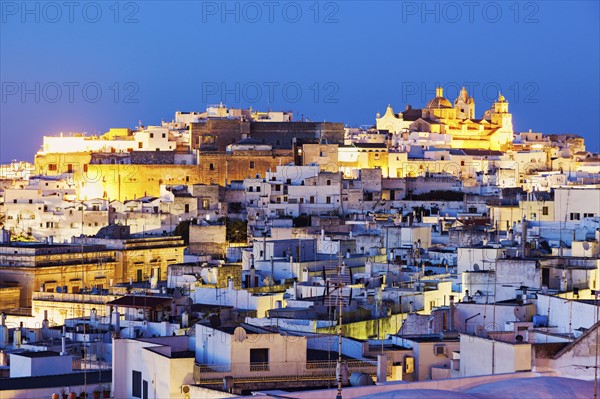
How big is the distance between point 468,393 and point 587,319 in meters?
5.84

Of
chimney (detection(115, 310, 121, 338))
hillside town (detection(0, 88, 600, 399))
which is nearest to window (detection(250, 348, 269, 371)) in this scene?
hillside town (detection(0, 88, 600, 399))

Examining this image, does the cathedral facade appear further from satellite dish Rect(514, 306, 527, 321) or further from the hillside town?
satellite dish Rect(514, 306, 527, 321)

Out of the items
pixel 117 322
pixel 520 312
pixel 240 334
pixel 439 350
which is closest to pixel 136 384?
pixel 240 334

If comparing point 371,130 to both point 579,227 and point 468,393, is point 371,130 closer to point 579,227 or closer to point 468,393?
point 579,227

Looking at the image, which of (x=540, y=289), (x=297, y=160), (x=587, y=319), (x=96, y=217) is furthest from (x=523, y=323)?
(x=297, y=160)

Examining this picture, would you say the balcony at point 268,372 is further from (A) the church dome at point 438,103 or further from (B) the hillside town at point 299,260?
(A) the church dome at point 438,103

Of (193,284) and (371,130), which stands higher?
(371,130)

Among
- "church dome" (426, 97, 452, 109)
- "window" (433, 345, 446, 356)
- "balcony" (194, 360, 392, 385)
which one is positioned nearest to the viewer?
"balcony" (194, 360, 392, 385)

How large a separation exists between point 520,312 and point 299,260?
38.9 ft

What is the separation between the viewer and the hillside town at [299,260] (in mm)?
16562

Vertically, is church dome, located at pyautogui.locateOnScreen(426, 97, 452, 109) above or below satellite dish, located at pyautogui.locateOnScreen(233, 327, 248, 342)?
above

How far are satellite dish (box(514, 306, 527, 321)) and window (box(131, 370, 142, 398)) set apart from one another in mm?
6461

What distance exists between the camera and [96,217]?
51406 mm

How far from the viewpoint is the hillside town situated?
16562mm
